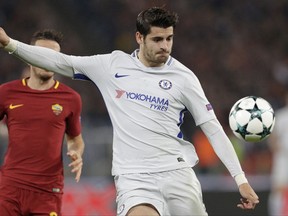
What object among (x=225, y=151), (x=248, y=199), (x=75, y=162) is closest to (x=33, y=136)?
(x=75, y=162)

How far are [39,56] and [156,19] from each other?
87cm

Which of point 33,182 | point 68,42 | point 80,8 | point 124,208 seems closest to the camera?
point 124,208

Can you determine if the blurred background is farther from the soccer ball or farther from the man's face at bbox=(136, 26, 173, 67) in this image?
the man's face at bbox=(136, 26, 173, 67)

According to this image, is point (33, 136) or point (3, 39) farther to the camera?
point (33, 136)

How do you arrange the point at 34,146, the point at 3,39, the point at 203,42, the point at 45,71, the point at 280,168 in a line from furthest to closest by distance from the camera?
the point at 203,42 → the point at 280,168 → the point at 45,71 → the point at 34,146 → the point at 3,39

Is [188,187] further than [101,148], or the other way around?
[101,148]

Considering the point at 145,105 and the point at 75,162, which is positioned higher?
the point at 145,105

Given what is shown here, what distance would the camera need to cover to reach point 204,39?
2080cm

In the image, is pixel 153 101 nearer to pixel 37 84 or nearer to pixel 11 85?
pixel 37 84

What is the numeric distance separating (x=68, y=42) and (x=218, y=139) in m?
13.5

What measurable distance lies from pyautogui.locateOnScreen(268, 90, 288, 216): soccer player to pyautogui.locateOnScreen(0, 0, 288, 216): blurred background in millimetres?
2798

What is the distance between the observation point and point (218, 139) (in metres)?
6.26

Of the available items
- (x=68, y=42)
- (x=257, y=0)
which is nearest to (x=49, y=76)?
(x=68, y=42)

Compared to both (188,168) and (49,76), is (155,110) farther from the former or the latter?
(49,76)
